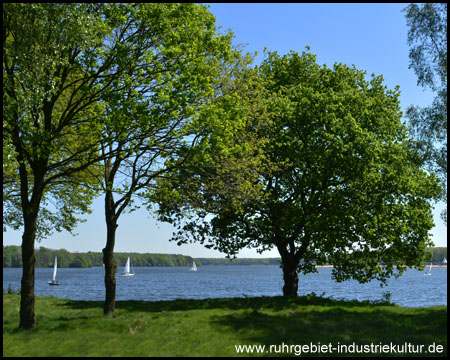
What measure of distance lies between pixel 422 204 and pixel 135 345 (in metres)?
22.8

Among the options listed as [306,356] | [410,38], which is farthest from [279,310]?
[410,38]

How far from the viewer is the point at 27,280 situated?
19.6 metres

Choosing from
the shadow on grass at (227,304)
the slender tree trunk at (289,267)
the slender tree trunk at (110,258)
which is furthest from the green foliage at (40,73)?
the slender tree trunk at (289,267)

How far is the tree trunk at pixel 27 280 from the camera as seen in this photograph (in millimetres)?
19594

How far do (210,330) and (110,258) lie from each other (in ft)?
24.0

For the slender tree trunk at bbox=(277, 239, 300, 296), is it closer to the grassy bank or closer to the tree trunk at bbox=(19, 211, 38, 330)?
the grassy bank

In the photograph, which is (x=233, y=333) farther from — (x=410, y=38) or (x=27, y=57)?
(x=410, y=38)

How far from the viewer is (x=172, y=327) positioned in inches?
734

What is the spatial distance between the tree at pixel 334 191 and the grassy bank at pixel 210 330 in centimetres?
699

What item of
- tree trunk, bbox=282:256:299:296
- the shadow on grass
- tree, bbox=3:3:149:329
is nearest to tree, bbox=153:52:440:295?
tree trunk, bbox=282:256:299:296

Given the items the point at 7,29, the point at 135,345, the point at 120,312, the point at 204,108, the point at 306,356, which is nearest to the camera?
the point at 306,356

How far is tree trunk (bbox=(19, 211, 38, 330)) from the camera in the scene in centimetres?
1959

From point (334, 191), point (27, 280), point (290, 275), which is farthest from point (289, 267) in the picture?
point (27, 280)

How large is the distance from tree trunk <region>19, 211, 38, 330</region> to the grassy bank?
588 mm
